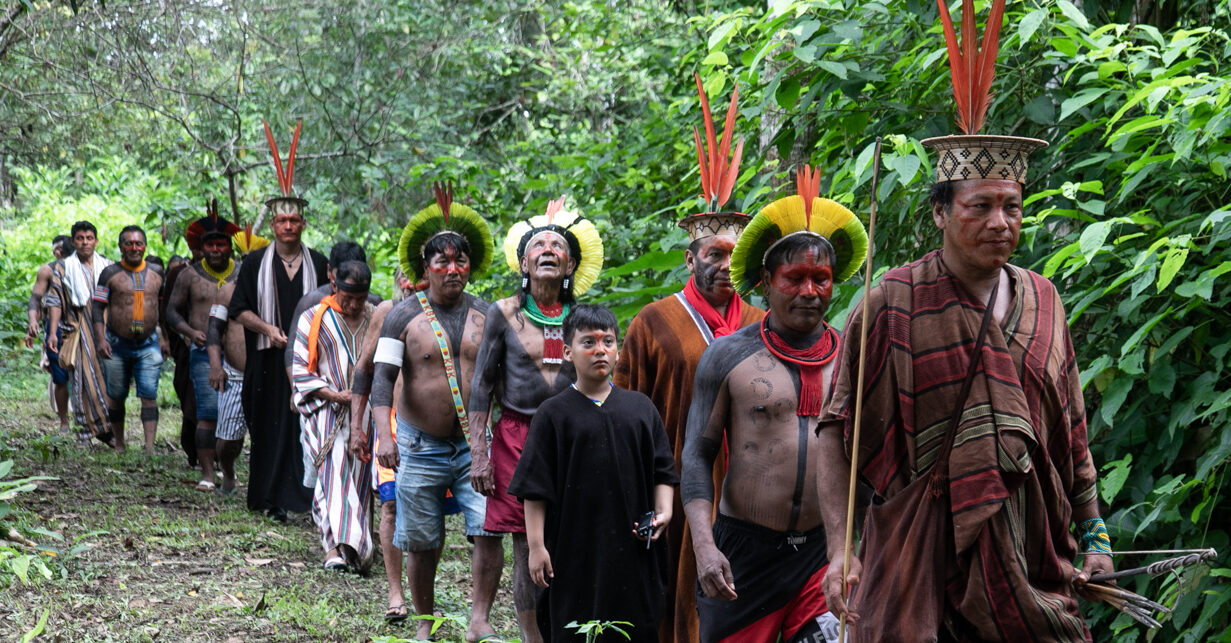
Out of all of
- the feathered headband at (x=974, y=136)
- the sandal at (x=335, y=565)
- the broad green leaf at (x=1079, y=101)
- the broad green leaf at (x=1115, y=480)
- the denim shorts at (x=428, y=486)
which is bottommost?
the sandal at (x=335, y=565)

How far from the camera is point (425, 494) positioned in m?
6.86

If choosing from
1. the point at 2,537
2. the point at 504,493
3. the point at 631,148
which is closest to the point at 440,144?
the point at 631,148

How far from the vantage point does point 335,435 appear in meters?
8.61

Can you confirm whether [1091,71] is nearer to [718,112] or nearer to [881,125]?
[881,125]

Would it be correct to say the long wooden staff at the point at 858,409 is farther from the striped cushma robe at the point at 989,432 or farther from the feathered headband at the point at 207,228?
the feathered headband at the point at 207,228

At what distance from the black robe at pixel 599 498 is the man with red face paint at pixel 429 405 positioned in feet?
4.34

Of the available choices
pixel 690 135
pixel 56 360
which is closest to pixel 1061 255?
pixel 690 135

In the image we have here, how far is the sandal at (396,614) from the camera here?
7.05 meters

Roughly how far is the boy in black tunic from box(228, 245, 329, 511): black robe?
4929 millimetres

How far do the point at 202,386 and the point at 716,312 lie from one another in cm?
709

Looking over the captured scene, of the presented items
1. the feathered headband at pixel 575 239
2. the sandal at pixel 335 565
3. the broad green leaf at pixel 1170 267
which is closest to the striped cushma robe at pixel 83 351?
the sandal at pixel 335 565

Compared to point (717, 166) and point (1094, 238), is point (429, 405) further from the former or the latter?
point (1094, 238)

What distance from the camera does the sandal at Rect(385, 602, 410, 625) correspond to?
7.05 meters

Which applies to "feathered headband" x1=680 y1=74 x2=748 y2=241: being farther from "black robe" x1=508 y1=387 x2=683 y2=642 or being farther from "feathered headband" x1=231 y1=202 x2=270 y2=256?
"feathered headband" x1=231 y1=202 x2=270 y2=256
